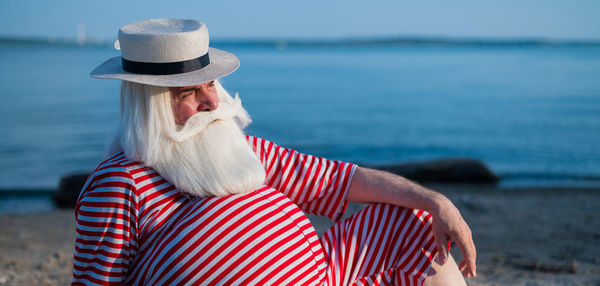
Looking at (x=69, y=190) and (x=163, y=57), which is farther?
(x=69, y=190)

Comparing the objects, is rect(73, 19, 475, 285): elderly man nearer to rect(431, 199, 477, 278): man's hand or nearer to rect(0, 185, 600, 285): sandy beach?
rect(431, 199, 477, 278): man's hand

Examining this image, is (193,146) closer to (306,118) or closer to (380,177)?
(380,177)

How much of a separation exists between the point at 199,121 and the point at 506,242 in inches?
142

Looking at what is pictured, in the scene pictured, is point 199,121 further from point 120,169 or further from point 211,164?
point 120,169

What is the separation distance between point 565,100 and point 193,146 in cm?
2170

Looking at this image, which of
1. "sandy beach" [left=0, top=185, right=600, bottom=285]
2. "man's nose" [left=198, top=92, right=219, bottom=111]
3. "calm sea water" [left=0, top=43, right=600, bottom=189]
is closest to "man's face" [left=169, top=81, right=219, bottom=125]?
"man's nose" [left=198, top=92, right=219, bottom=111]

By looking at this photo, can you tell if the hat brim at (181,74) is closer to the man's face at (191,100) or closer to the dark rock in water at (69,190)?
the man's face at (191,100)

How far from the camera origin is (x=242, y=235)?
1850mm

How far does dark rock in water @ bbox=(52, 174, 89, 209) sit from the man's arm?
5900 millimetres

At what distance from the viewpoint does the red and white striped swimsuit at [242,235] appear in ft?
5.58

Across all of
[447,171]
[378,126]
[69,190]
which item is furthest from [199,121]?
[378,126]

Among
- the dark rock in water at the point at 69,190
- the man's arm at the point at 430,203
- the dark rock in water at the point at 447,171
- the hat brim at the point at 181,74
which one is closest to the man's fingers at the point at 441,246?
the man's arm at the point at 430,203

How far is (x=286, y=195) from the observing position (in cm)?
227

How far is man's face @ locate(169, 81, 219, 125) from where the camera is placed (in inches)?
74.7
